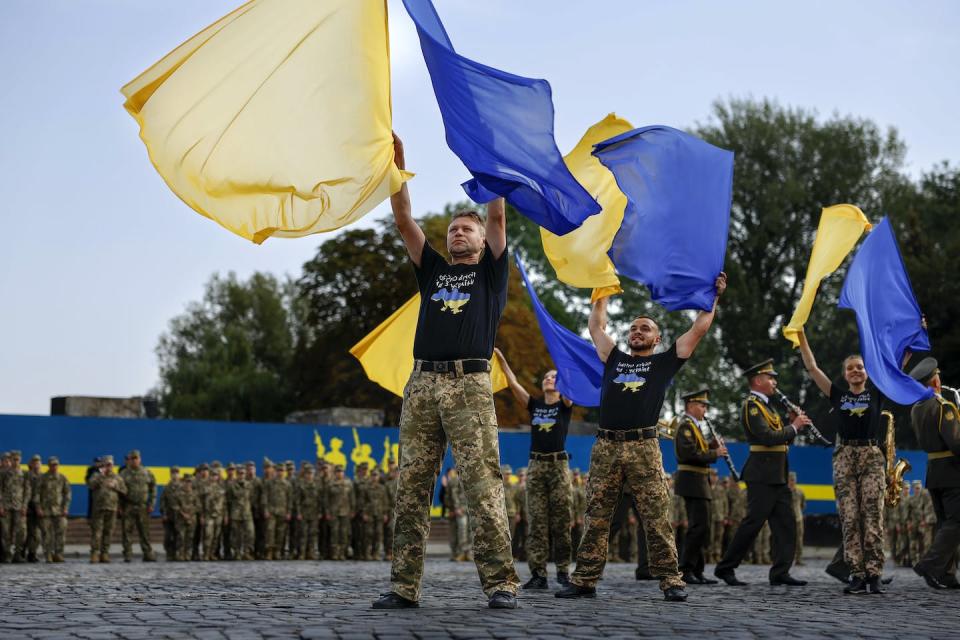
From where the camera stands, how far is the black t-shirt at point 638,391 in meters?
9.79

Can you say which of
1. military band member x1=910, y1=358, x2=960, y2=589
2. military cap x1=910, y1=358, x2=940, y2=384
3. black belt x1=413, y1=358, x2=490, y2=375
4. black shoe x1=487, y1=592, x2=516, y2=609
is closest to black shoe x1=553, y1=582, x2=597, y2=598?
black shoe x1=487, y1=592, x2=516, y2=609

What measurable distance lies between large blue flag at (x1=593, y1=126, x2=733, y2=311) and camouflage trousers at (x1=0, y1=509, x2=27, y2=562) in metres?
14.6

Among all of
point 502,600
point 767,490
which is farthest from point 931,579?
point 502,600

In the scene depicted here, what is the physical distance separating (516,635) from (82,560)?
717 inches

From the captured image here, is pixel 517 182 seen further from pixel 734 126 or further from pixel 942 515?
pixel 734 126

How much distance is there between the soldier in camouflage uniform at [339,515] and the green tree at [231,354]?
33603 mm

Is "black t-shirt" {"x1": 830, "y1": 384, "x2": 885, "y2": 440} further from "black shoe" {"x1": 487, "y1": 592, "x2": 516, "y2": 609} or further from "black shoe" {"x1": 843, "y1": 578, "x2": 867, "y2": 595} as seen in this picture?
"black shoe" {"x1": 487, "y1": 592, "x2": 516, "y2": 609}

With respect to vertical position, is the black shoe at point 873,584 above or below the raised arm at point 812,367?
below

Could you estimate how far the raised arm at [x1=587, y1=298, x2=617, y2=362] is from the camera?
10.3m

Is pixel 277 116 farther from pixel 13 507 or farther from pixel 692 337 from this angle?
pixel 13 507

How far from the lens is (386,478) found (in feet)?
88.6

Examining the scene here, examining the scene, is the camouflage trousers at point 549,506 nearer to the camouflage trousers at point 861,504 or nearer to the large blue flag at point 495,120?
the camouflage trousers at point 861,504

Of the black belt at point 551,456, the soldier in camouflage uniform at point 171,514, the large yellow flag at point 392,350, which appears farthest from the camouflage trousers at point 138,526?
the black belt at point 551,456

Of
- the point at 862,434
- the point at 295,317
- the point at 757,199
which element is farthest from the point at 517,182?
the point at 295,317
